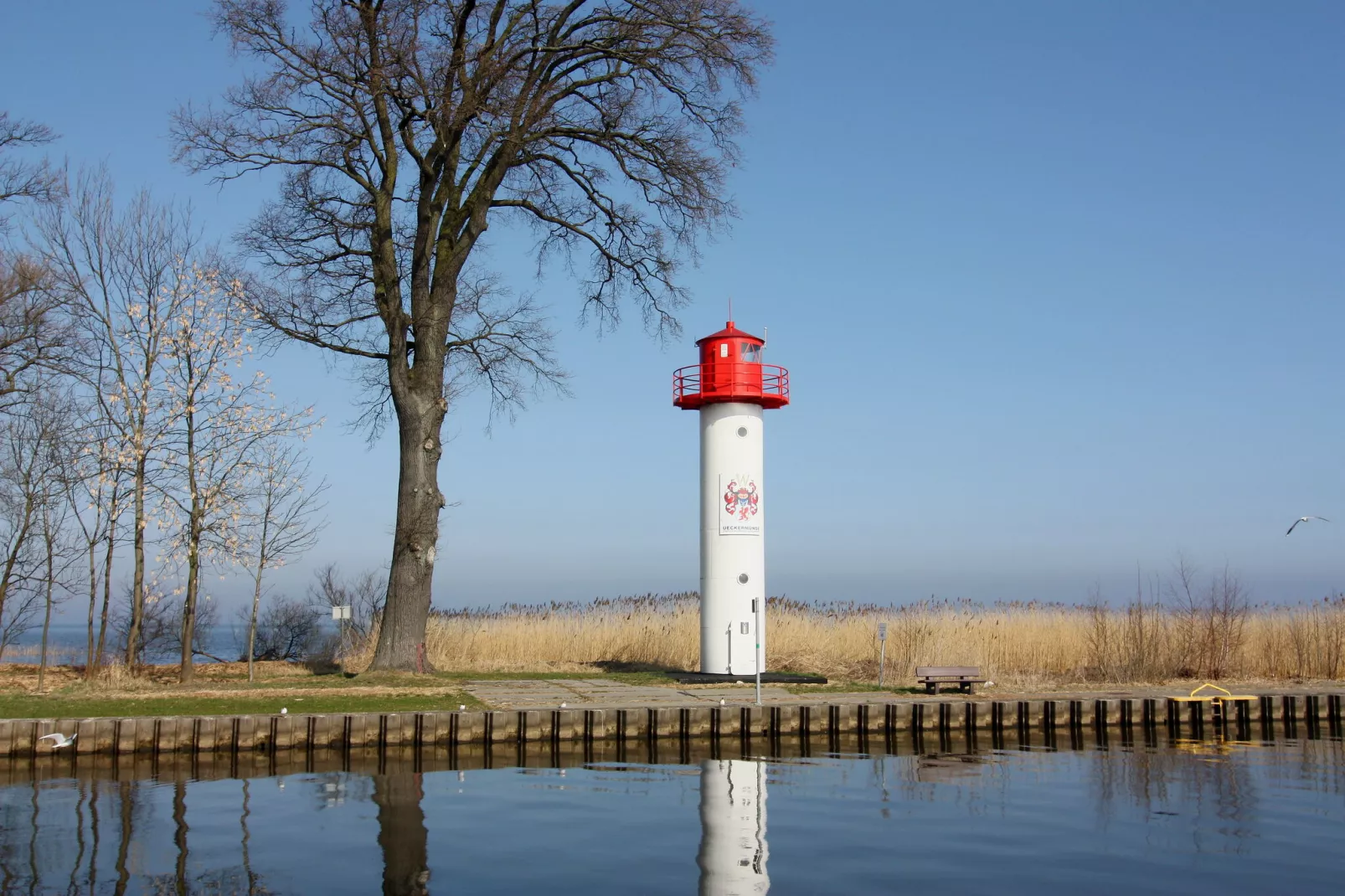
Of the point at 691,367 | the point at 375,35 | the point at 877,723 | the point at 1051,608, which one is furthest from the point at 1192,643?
the point at 375,35

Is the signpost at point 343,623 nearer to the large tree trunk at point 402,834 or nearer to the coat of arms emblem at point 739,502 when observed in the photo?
the coat of arms emblem at point 739,502

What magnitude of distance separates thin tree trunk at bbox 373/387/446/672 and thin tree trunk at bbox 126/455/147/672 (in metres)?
4.41

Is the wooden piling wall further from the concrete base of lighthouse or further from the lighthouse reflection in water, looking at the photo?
the concrete base of lighthouse

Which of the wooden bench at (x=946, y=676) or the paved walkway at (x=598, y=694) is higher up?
the wooden bench at (x=946, y=676)

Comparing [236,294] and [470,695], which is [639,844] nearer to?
[470,695]

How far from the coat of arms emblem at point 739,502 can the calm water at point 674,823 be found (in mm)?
6553

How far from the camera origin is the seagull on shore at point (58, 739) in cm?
1435

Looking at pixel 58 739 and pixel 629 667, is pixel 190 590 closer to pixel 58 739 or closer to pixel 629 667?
pixel 58 739

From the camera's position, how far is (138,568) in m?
21.2

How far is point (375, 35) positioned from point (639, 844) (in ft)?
49.8

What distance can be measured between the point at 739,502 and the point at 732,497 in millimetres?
168

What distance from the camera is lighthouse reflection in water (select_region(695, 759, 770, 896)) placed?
9.15 meters

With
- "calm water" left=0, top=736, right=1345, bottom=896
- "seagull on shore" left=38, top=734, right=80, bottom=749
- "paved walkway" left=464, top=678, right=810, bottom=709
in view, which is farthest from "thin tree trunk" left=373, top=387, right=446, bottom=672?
"seagull on shore" left=38, top=734, right=80, bottom=749

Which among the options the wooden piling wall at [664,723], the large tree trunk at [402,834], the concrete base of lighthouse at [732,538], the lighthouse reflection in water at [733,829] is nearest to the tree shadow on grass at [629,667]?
the concrete base of lighthouse at [732,538]
